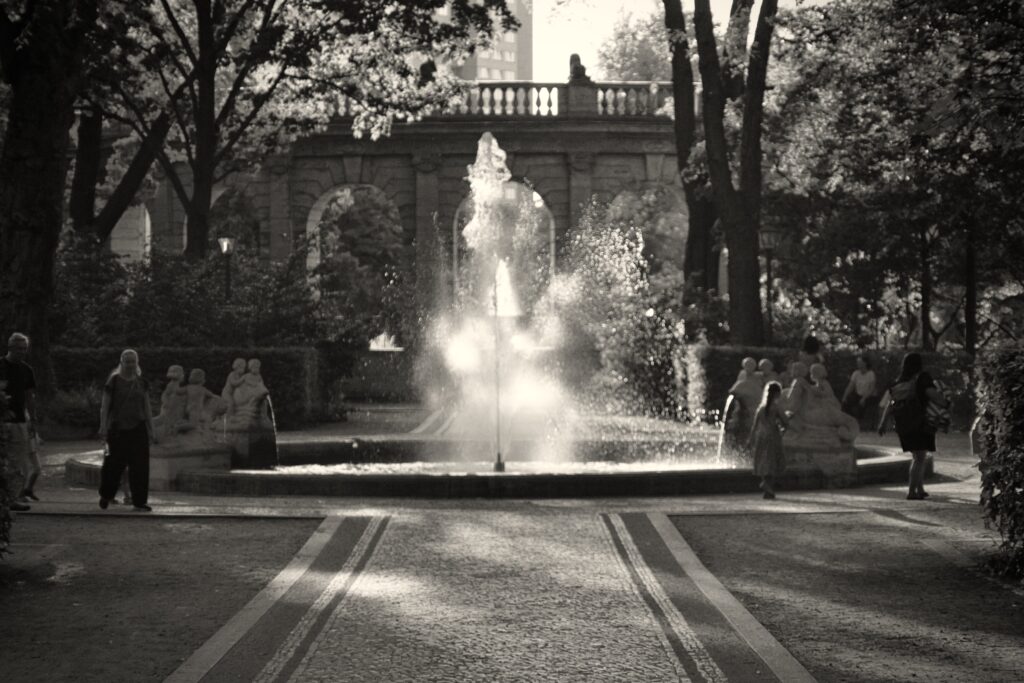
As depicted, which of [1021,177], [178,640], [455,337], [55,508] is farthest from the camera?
[455,337]

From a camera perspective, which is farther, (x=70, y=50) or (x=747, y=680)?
(x=70, y=50)

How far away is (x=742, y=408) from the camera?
69.8 feet

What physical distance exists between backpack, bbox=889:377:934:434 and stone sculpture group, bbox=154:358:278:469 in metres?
7.95

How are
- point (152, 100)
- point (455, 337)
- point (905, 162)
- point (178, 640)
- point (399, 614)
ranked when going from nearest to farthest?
point (178, 640) → point (399, 614) → point (905, 162) → point (152, 100) → point (455, 337)

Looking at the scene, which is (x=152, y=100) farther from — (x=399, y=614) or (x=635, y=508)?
(x=399, y=614)

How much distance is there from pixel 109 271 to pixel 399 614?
26500mm

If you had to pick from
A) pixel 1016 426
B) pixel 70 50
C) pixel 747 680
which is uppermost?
pixel 70 50

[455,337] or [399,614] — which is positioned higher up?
[455,337]

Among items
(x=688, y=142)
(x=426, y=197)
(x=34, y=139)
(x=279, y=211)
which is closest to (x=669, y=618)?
(x=34, y=139)

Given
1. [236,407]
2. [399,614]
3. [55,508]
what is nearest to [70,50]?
[236,407]

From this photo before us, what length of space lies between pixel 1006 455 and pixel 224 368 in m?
22.2

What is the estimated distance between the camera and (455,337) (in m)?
44.5

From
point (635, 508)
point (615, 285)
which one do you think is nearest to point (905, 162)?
point (615, 285)

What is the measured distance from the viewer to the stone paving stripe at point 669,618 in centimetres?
831
